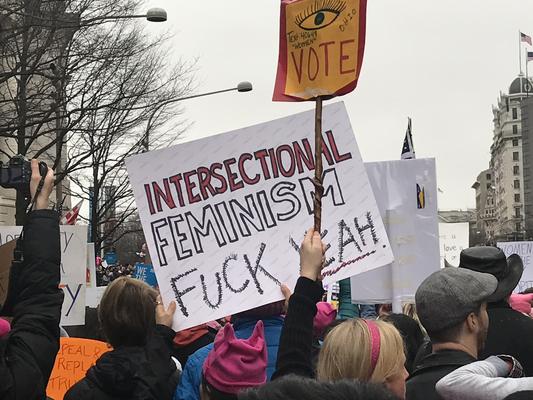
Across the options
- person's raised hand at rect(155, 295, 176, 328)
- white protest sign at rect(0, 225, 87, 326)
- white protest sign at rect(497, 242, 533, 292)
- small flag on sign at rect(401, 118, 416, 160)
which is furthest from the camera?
white protest sign at rect(497, 242, 533, 292)

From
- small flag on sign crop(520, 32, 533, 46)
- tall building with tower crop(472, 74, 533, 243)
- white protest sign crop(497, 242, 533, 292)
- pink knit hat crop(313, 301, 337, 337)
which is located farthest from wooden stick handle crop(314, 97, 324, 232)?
tall building with tower crop(472, 74, 533, 243)

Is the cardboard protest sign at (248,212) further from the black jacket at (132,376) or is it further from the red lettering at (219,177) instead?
the black jacket at (132,376)

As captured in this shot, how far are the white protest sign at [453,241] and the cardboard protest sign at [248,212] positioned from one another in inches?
370

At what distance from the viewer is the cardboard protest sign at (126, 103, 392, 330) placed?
387cm

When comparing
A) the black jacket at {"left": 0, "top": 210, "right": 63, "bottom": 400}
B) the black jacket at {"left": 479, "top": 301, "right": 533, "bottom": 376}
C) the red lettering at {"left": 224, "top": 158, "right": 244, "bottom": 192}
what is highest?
the red lettering at {"left": 224, "top": 158, "right": 244, "bottom": 192}

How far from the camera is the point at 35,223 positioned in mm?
2611

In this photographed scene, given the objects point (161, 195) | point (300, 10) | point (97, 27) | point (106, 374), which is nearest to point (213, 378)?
point (106, 374)

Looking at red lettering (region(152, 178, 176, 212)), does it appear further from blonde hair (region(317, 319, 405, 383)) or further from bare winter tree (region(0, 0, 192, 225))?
bare winter tree (region(0, 0, 192, 225))

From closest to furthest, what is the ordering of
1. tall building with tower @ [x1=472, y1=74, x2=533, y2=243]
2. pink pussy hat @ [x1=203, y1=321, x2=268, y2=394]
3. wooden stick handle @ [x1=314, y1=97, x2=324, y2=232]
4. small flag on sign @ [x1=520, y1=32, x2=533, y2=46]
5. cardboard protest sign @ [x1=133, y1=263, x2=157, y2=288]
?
pink pussy hat @ [x1=203, y1=321, x2=268, y2=394], wooden stick handle @ [x1=314, y1=97, x2=324, y2=232], cardboard protest sign @ [x1=133, y1=263, x2=157, y2=288], small flag on sign @ [x1=520, y1=32, x2=533, y2=46], tall building with tower @ [x1=472, y1=74, x2=533, y2=243]

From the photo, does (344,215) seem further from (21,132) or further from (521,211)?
(521,211)

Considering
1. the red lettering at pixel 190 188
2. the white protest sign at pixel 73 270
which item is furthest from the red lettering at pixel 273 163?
the white protest sign at pixel 73 270

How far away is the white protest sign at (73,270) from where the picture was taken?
7.59 m

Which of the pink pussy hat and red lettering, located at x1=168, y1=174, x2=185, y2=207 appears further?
red lettering, located at x1=168, y1=174, x2=185, y2=207

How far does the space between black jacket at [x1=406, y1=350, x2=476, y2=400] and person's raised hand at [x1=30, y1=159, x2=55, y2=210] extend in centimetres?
151
